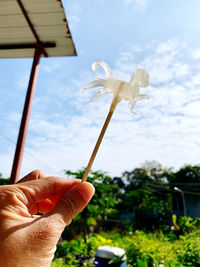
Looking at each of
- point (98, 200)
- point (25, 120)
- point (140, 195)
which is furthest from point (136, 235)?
point (140, 195)

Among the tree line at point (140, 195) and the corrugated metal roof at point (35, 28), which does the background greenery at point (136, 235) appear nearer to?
the tree line at point (140, 195)

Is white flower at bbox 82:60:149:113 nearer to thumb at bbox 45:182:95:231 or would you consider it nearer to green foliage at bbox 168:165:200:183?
thumb at bbox 45:182:95:231

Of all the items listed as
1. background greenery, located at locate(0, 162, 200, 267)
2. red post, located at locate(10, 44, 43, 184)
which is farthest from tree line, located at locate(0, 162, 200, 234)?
red post, located at locate(10, 44, 43, 184)

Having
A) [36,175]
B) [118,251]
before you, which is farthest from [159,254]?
[36,175]

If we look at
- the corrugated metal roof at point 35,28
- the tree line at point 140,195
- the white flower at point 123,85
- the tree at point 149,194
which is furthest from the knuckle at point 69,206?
the tree at point 149,194

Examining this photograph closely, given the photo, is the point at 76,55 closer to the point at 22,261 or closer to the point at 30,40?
the point at 30,40

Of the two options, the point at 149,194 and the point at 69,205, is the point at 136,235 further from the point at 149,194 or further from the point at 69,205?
the point at 149,194
